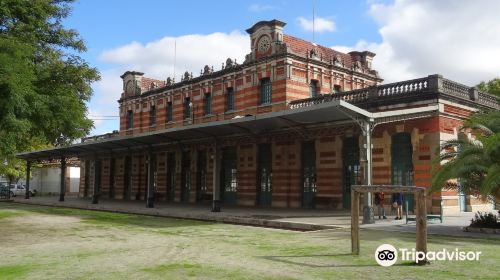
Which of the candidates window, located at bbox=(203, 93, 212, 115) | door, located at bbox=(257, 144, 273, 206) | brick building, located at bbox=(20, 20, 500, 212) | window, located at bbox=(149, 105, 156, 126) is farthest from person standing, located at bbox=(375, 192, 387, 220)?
window, located at bbox=(149, 105, 156, 126)

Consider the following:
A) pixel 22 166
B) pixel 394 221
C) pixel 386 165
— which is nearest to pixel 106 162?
pixel 22 166

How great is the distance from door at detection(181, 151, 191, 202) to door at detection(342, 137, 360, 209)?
1244 cm

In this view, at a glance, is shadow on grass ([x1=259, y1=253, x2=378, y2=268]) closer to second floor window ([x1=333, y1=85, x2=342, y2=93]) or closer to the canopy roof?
the canopy roof

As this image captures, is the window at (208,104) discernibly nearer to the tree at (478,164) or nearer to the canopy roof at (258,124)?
the canopy roof at (258,124)

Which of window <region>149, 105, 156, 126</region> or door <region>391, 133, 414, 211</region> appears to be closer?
door <region>391, 133, 414, 211</region>

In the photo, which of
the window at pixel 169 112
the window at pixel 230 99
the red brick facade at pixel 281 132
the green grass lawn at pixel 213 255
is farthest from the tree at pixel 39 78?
the window at pixel 169 112

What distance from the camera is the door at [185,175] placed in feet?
106

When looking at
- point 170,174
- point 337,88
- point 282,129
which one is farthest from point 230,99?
point 282,129

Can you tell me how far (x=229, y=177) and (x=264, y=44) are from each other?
8.23 meters

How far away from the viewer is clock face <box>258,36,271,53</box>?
88.7ft

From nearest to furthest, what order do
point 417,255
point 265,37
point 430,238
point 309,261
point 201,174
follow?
point 417,255 < point 309,261 < point 430,238 < point 265,37 < point 201,174

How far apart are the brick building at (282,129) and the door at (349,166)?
0.16ft

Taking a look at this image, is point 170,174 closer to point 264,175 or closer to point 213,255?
point 264,175

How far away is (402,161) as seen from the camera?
20688 millimetres
